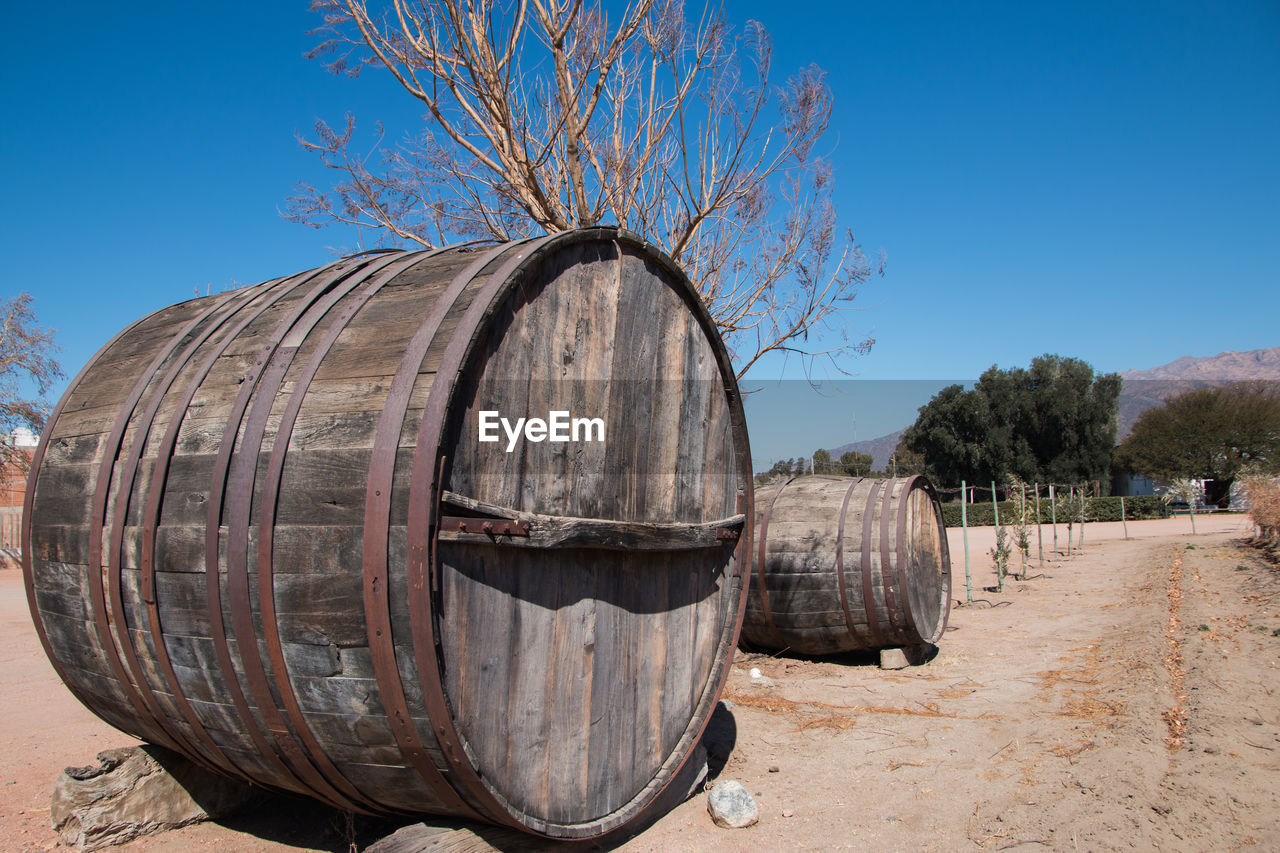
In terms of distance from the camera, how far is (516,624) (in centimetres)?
267

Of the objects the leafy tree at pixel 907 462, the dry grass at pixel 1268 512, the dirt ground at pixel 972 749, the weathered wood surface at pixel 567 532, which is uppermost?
the leafy tree at pixel 907 462

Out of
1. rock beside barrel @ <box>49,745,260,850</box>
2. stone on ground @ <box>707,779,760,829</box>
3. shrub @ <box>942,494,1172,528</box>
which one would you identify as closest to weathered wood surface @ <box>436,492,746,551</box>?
stone on ground @ <box>707,779,760,829</box>

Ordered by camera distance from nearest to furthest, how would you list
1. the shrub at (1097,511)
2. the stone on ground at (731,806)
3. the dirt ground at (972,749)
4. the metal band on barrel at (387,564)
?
the metal band on barrel at (387,564)
the dirt ground at (972,749)
the stone on ground at (731,806)
the shrub at (1097,511)

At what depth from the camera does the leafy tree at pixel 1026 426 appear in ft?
138

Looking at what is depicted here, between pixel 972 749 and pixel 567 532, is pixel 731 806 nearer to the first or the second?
pixel 567 532

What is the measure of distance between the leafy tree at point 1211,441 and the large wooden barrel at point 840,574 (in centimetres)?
4309

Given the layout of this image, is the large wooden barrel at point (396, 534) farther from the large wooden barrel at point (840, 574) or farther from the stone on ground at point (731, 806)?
the large wooden barrel at point (840, 574)

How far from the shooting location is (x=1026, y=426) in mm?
43781

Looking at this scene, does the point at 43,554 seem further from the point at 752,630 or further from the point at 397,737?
the point at 752,630

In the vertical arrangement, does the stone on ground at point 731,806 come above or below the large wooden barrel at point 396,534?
below

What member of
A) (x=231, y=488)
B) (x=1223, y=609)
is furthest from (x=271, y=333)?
(x=1223, y=609)

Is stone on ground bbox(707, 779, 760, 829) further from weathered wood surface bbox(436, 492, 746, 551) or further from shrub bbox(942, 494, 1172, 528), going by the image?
shrub bbox(942, 494, 1172, 528)

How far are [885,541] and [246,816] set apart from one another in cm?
502

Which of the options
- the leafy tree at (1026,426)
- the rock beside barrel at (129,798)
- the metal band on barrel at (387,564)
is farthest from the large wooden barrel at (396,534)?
the leafy tree at (1026,426)
